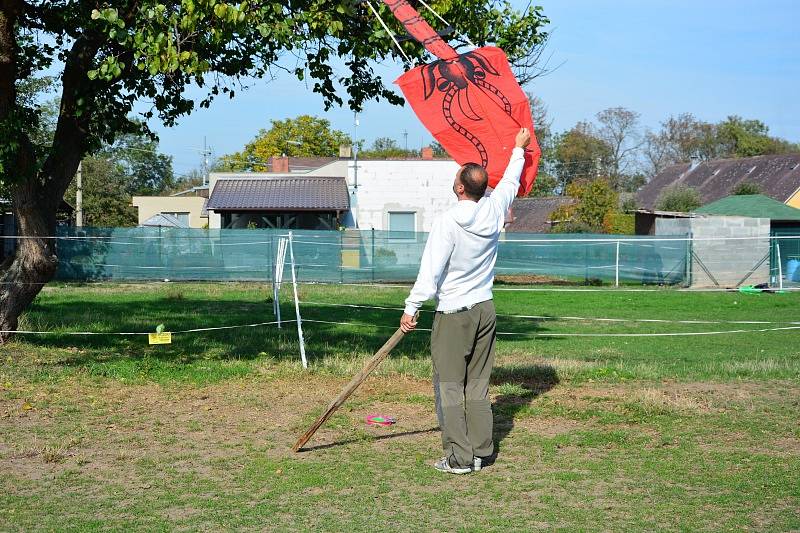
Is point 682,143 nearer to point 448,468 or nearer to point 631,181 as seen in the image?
point 631,181

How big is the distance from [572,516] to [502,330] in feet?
40.8

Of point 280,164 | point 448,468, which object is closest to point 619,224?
point 280,164

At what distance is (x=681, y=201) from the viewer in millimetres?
55875

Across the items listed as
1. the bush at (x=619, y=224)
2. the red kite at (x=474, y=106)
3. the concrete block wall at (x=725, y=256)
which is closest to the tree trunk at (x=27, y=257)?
the red kite at (x=474, y=106)

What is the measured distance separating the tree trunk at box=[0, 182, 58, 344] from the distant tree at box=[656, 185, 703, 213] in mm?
46942

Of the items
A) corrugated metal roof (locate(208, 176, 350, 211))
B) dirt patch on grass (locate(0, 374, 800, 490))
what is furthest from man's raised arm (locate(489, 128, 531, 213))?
corrugated metal roof (locate(208, 176, 350, 211))

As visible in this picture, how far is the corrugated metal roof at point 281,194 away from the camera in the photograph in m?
41.4

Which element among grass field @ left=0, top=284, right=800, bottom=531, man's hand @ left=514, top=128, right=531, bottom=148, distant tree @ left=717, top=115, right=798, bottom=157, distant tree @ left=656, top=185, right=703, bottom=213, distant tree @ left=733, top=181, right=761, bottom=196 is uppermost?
distant tree @ left=717, top=115, right=798, bottom=157

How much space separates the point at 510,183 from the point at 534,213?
5854 centimetres

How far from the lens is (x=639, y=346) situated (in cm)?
1550

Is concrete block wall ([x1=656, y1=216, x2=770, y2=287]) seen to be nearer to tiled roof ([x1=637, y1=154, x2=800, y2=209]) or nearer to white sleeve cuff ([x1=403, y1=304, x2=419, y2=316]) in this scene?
tiled roof ([x1=637, y1=154, x2=800, y2=209])

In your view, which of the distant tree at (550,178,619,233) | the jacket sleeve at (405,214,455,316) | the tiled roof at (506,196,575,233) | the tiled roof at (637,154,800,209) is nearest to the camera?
the jacket sleeve at (405,214,455,316)

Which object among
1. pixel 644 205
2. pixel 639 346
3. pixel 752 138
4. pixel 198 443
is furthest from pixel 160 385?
pixel 752 138

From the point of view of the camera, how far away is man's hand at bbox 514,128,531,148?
7.36m
